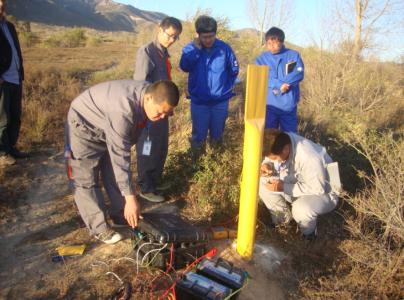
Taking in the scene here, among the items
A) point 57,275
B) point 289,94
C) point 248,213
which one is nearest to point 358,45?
point 289,94

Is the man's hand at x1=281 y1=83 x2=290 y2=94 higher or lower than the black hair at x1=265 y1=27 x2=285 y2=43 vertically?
lower

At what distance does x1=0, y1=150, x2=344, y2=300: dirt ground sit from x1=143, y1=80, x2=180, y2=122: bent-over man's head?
4.45ft

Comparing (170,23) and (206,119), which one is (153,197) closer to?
(206,119)

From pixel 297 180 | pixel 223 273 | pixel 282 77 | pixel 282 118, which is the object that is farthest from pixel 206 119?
pixel 223 273

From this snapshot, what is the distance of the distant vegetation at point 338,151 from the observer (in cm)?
315

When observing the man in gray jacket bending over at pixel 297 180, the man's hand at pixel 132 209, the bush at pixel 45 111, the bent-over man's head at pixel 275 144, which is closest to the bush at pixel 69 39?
the bush at pixel 45 111

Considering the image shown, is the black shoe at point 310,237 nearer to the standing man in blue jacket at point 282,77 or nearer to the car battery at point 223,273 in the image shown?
the car battery at point 223,273

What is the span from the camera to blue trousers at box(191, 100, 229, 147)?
4.78 metres

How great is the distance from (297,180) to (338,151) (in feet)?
7.44

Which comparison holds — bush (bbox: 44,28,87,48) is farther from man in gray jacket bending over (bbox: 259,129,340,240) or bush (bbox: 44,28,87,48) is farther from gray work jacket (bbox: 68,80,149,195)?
man in gray jacket bending over (bbox: 259,129,340,240)

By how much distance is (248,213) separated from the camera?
120 inches

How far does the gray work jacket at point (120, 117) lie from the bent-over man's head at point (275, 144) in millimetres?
1221

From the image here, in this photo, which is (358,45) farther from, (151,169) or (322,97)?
(151,169)

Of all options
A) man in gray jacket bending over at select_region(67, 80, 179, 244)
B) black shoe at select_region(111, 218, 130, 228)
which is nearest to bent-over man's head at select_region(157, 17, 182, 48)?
man in gray jacket bending over at select_region(67, 80, 179, 244)
